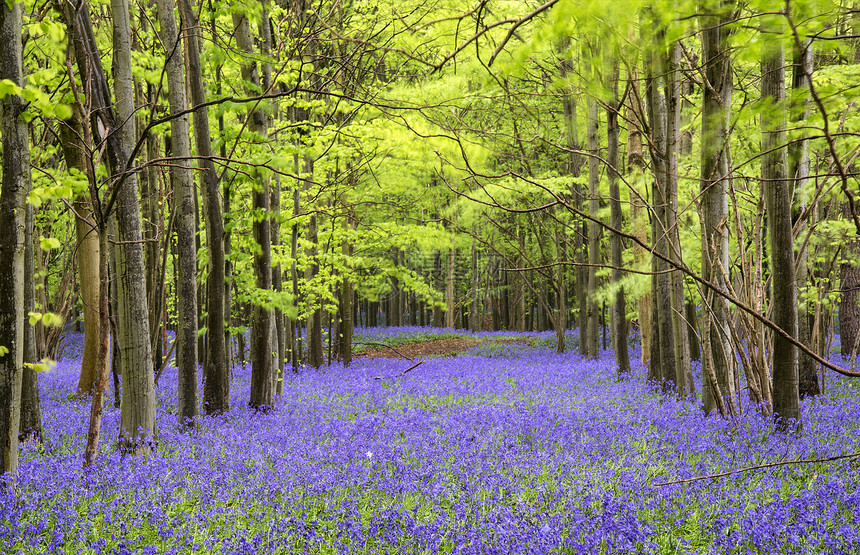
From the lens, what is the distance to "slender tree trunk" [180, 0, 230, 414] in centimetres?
752

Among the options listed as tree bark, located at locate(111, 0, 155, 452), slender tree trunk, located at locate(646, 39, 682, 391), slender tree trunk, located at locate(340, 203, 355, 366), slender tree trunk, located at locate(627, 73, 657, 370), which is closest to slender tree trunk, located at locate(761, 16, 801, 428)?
slender tree trunk, located at locate(646, 39, 682, 391)

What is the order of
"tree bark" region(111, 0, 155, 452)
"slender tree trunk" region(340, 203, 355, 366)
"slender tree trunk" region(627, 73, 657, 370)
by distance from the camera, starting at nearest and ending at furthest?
1. "tree bark" region(111, 0, 155, 452)
2. "slender tree trunk" region(627, 73, 657, 370)
3. "slender tree trunk" region(340, 203, 355, 366)

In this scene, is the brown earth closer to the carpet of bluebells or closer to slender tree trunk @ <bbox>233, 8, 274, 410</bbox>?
slender tree trunk @ <bbox>233, 8, 274, 410</bbox>

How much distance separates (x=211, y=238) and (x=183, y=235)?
2.08ft

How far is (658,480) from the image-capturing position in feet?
16.0

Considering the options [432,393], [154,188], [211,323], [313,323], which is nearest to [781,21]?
[211,323]

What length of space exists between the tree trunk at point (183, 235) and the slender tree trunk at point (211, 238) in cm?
35

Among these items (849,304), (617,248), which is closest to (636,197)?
(617,248)

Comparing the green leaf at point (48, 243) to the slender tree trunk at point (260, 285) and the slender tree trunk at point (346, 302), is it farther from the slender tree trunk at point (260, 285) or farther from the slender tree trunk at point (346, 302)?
the slender tree trunk at point (346, 302)

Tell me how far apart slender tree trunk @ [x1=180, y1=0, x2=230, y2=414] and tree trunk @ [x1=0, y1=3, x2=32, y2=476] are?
3.49m

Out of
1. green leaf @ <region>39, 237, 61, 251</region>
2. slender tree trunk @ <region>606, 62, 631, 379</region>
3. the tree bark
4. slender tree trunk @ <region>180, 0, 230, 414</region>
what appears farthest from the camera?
slender tree trunk @ <region>606, 62, 631, 379</region>

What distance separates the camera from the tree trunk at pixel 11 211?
380 cm

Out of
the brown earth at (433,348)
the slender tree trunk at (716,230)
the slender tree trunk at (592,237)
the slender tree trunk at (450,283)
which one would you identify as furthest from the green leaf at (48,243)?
the slender tree trunk at (450,283)

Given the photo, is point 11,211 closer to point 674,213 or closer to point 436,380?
point 674,213
